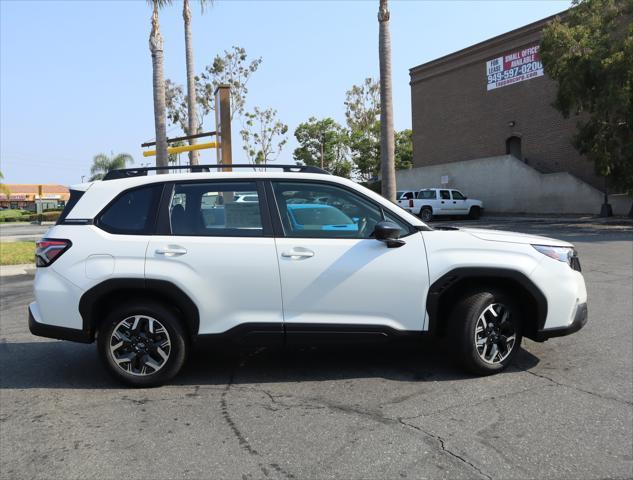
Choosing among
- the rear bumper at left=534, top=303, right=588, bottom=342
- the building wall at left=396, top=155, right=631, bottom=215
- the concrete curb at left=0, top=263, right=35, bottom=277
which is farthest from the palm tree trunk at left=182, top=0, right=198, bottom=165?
the building wall at left=396, top=155, right=631, bottom=215

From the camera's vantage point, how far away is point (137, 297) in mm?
4703

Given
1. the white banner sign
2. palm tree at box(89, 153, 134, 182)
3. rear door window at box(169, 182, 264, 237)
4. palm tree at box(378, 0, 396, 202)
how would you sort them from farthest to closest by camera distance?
1. palm tree at box(89, 153, 134, 182)
2. the white banner sign
3. palm tree at box(378, 0, 396, 202)
4. rear door window at box(169, 182, 264, 237)

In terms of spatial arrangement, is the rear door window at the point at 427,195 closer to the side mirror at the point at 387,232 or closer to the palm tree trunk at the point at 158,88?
the palm tree trunk at the point at 158,88

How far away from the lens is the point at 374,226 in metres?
4.66

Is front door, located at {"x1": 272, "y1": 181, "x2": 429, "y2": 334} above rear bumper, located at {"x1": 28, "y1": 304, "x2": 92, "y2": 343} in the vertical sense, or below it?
above

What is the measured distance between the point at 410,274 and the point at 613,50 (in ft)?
68.4

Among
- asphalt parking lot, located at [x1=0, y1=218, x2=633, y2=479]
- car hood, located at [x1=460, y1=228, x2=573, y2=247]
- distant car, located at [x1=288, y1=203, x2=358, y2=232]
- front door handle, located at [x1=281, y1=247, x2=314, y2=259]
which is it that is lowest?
asphalt parking lot, located at [x1=0, y1=218, x2=633, y2=479]

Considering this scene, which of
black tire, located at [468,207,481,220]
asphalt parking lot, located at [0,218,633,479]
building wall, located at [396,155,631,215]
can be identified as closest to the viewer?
asphalt parking lot, located at [0,218,633,479]

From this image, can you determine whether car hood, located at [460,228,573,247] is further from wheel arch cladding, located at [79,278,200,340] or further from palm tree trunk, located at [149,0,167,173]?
palm tree trunk, located at [149,0,167,173]

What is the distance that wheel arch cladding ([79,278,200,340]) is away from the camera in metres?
4.56

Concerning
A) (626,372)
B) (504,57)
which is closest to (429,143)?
(504,57)

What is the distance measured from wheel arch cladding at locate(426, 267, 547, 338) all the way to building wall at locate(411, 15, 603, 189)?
94.5 feet

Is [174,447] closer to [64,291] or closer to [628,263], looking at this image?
[64,291]

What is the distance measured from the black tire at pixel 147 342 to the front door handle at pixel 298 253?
1.09 meters
